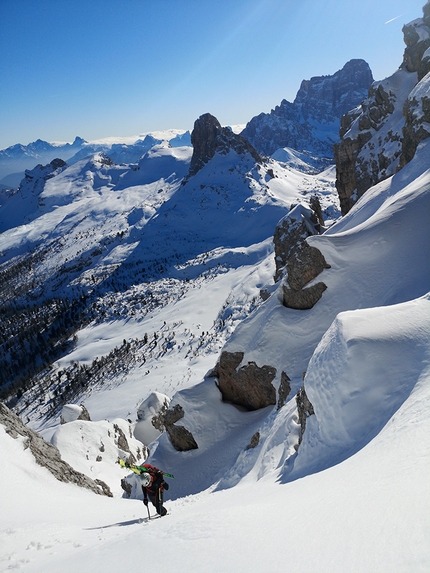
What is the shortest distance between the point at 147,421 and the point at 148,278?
113 metres

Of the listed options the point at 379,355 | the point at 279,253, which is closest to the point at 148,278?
the point at 279,253

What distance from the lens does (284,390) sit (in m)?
22.3

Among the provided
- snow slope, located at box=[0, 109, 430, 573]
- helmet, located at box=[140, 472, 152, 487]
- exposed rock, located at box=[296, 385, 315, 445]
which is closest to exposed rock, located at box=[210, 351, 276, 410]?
snow slope, located at box=[0, 109, 430, 573]

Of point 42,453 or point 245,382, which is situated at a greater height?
point 42,453

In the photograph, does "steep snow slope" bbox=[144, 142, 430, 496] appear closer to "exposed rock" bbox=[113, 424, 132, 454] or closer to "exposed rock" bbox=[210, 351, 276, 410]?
"exposed rock" bbox=[210, 351, 276, 410]

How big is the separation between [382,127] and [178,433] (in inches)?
2207

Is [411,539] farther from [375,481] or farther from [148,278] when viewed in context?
[148,278]

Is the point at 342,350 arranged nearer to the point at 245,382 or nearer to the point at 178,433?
the point at 245,382

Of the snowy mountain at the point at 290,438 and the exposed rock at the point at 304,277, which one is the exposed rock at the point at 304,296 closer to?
the exposed rock at the point at 304,277

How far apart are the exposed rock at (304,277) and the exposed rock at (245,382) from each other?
531 centimetres

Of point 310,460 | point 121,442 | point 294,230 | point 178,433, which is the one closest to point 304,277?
point 178,433

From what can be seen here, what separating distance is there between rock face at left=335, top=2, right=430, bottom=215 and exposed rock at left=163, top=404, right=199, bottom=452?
43.3 metres

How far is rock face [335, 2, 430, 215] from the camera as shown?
51.5m

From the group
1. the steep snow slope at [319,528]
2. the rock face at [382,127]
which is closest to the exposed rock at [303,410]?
the steep snow slope at [319,528]
